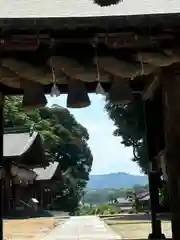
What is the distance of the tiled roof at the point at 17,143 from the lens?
22.1 metres

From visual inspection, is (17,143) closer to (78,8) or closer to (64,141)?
(78,8)

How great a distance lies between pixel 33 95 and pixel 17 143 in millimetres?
20034

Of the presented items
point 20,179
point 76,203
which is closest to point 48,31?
point 20,179

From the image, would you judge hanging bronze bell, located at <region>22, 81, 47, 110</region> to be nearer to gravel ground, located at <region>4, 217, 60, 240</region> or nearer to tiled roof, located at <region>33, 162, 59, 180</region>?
gravel ground, located at <region>4, 217, 60, 240</region>

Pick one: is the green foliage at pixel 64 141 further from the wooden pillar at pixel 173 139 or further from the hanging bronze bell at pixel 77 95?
the wooden pillar at pixel 173 139

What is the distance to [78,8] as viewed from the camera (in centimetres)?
494

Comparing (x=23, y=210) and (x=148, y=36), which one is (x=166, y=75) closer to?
(x=148, y=36)

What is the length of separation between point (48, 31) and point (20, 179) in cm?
2050

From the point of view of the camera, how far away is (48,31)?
483 cm

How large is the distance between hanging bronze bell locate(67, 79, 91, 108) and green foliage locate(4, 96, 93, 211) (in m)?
32.3

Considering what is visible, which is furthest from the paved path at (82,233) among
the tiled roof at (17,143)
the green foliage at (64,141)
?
the green foliage at (64,141)

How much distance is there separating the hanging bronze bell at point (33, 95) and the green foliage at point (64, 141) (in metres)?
32.3

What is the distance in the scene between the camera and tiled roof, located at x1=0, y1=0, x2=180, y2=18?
15.3 ft

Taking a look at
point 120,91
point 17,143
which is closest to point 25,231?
point 17,143
